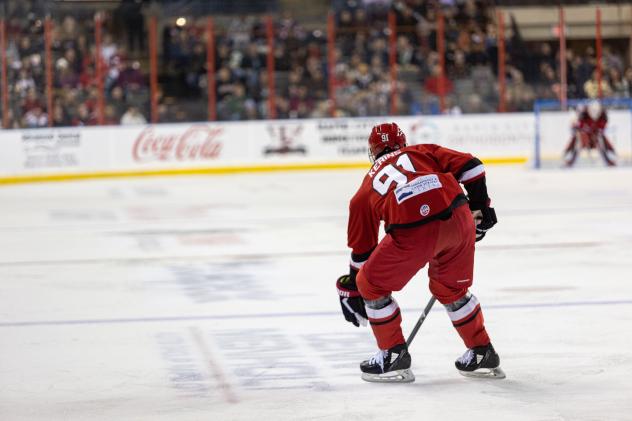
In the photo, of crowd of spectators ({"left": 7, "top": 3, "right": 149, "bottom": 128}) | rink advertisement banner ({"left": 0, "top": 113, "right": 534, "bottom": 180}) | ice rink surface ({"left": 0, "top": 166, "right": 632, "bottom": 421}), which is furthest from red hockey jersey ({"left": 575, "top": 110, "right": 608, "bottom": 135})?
crowd of spectators ({"left": 7, "top": 3, "right": 149, "bottom": 128})

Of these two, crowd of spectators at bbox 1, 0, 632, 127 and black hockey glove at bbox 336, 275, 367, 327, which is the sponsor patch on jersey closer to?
black hockey glove at bbox 336, 275, 367, 327

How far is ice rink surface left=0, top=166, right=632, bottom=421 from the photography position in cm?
493

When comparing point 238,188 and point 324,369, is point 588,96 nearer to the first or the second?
point 238,188

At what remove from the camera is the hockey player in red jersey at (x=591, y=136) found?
1945cm

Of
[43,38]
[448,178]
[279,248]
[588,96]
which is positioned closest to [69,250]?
[279,248]

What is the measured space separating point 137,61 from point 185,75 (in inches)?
32.9

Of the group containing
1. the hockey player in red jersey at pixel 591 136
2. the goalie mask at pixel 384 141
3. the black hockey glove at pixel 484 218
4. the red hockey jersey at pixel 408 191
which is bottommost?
the hockey player in red jersey at pixel 591 136

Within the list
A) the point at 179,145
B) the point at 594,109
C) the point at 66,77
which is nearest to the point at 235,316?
the point at 179,145

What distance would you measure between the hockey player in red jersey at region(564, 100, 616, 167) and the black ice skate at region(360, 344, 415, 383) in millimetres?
14816

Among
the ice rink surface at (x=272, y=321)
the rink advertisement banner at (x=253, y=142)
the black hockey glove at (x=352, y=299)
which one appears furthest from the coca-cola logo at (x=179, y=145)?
the black hockey glove at (x=352, y=299)

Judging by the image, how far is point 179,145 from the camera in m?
19.9

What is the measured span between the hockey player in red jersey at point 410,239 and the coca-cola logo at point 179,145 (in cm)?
1474

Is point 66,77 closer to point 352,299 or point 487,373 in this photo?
point 352,299

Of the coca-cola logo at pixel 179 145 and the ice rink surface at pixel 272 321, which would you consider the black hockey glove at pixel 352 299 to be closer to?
the ice rink surface at pixel 272 321
